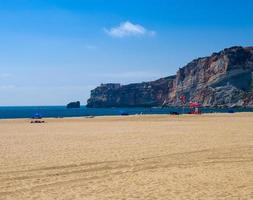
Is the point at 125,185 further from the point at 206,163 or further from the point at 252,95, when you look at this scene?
the point at 252,95

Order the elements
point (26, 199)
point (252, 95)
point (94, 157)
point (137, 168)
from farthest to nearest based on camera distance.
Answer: point (252, 95) → point (94, 157) → point (137, 168) → point (26, 199)

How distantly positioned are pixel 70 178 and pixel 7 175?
6.53ft

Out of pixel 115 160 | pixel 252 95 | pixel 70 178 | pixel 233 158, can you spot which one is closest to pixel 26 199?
pixel 70 178

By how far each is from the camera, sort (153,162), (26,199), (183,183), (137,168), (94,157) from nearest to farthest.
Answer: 1. (26,199)
2. (183,183)
3. (137,168)
4. (153,162)
5. (94,157)

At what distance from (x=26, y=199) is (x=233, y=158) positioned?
8.83 meters

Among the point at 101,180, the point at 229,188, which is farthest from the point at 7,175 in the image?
the point at 229,188

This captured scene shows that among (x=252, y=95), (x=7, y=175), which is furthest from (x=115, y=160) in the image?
(x=252, y=95)

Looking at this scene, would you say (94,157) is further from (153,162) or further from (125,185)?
(125,185)

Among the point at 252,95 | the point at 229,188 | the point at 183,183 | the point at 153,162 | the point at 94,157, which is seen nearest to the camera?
the point at 229,188

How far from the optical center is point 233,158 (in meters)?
16.1

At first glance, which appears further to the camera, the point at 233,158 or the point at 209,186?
the point at 233,158

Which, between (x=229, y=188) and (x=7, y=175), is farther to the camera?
(x=7, y=175)

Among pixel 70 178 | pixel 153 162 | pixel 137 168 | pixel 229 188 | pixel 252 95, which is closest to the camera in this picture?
pixel 229 188

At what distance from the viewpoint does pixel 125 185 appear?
11.4m
